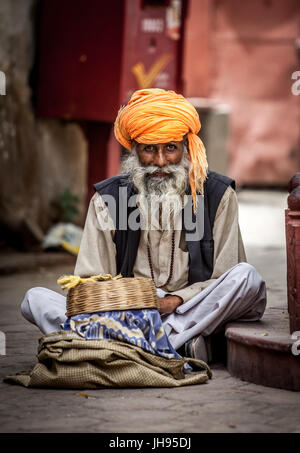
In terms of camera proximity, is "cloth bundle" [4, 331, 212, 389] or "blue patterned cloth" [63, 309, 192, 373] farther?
"blue patterned cloth" [63, 309, 192, 373]

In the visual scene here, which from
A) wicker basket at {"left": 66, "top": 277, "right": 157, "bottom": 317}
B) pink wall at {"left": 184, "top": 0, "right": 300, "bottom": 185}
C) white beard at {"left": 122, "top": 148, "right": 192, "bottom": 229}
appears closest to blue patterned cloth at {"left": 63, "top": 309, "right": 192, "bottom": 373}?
wicker basket at {"left": 66, "top": 277, "right": 157, "bottom": 317}

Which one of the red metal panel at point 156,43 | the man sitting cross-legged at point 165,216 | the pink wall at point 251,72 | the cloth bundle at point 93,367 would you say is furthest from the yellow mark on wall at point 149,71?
the cloth bundle at point 93,367

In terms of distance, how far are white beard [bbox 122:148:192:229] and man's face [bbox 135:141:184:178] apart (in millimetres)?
22

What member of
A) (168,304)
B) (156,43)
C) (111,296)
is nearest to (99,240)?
(168,304)

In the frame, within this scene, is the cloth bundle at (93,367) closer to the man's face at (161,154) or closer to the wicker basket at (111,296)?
the wicker basket at (111,296)

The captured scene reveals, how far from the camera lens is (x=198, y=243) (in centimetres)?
495

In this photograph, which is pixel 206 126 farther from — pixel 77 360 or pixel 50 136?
pixel 77 360

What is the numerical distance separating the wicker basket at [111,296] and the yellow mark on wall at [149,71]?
6.26 m

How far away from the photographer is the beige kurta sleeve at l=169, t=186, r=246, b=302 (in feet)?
16.0

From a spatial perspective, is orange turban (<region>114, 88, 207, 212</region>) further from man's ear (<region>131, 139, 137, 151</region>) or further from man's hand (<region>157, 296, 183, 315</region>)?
man's hand (<region>157, 296, 183, 315</region>)

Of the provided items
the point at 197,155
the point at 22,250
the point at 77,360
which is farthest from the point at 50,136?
the point at 77,360

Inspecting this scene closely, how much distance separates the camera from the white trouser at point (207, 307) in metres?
4.65

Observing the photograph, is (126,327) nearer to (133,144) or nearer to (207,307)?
(207,307)

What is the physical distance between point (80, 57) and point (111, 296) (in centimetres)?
554
